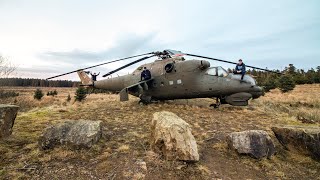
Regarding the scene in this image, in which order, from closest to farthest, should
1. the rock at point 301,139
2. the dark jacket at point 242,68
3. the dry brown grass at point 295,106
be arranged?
the rock at point 301,139
the dry brown grass at point 295,106
the dark jacket at point 242,68

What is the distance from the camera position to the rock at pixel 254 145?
239 inches

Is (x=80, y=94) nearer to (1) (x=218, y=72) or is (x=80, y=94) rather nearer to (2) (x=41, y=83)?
(1) (x=218, y=72)

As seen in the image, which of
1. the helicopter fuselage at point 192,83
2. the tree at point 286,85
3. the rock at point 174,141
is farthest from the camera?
the tree at point 286,85

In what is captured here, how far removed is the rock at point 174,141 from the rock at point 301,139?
10.2 feet

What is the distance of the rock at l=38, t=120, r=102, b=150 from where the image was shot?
6148mm

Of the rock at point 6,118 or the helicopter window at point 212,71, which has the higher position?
the helicopter window at point 212,71

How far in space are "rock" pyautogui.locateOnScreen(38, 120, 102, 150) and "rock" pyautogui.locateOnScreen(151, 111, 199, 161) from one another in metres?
1.98

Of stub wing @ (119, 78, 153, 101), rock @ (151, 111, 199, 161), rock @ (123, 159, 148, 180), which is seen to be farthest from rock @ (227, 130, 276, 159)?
stub wing @ (119, 78, 153, 101)

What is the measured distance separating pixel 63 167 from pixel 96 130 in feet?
5.95

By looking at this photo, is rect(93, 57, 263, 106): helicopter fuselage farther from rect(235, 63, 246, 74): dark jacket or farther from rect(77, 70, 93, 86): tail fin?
rect(77, 70, 93, 86): tail fin

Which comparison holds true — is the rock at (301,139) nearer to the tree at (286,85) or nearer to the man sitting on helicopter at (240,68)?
the man sitting on helicopter at (240,68)

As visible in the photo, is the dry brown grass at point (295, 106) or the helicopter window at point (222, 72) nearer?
the dry brown grass at point (295, 106)

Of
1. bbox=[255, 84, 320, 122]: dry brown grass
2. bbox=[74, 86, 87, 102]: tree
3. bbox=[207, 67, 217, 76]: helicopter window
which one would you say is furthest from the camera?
bbox=[74, 86, 87, 102]: tree

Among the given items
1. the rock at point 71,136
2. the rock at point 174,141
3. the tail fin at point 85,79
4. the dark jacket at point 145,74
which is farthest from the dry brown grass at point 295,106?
the tail fin at point 85,79
